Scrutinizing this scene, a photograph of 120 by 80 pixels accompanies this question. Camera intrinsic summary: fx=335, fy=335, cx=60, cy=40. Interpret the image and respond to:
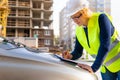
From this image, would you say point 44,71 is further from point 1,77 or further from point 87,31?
point 87,31

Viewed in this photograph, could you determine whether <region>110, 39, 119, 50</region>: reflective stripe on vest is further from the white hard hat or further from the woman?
the white hard hat

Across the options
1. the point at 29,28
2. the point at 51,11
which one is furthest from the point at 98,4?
the point at 29,28

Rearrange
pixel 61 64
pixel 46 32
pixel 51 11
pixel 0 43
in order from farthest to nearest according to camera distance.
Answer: pixel 51 11 → pixel 46 32 → pixel 0 43 → pixel 61 64

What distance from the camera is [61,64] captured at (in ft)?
6.49

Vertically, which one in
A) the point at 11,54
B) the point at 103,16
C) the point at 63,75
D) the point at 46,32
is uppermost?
the point at 103,16

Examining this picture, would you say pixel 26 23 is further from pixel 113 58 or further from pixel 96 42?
pixel 96 42

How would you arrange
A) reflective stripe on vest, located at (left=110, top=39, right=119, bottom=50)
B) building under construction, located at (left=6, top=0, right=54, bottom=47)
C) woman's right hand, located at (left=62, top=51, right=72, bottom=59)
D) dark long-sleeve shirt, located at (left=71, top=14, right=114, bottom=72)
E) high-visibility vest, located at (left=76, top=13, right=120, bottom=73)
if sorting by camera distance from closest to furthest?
1. dark long-sleeve shirt, located at (left=71, top=14, right=114, bottom=72)
2. high-visibility vest, located at (left=76, top=13, right=120, bottom=73)
3. reflective stripe on vest, located at (left=110, top=39, right=119, bottom=50)
4. woman's right hand, located at (left=62, top=51, right=72, bottom=59)
5. building under construction, located at (left=6, top=0, right=54, bottom=47)

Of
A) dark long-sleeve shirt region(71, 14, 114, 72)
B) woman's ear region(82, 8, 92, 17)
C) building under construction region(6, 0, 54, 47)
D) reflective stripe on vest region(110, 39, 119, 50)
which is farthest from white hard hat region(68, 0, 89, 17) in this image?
building under construction region(6, 0, 54, 47)

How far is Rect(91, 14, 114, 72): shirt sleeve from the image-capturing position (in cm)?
224

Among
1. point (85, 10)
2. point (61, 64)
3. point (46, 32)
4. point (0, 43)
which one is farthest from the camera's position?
point (46, 32)

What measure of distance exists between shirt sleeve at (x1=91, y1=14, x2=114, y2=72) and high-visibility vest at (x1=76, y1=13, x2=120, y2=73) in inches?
1.7

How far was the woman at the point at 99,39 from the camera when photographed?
227 centimetres

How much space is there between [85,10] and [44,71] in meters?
0.63

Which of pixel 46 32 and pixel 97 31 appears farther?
pixel 46 32
